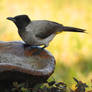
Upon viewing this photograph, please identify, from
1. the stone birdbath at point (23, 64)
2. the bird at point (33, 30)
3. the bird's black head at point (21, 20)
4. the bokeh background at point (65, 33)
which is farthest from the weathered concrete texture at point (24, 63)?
the bokeh background at point (65, 33)

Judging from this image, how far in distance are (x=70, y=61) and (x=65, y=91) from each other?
336cm

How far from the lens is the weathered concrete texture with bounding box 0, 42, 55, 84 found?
12.2 ft

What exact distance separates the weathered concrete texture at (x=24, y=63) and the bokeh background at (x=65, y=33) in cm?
186

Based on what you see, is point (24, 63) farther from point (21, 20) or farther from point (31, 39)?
point (21, 20)

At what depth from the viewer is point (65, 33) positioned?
322 inches

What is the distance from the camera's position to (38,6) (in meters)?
9.18

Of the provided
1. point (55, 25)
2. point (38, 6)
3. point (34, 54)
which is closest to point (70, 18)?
point (38, 6)

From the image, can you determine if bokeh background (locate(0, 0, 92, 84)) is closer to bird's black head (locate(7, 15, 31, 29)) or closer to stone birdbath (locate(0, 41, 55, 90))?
bird's black head (locate(7, 15, 31, 29))

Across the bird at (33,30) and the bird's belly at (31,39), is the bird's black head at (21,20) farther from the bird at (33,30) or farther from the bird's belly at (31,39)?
the bird's belly at (31,39)

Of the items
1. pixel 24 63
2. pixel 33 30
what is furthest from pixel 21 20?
pixel 24 63

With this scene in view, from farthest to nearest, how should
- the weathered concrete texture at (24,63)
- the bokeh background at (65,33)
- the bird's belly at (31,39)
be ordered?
the bokeh background at (65,33), the bird's belly at (31,39), the weathered concrete texture at (24,63)

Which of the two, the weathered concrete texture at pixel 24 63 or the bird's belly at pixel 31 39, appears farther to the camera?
the bird's belly at pixel 31 39

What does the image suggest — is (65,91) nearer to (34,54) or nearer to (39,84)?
(39,84)

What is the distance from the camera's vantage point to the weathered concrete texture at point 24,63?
12.2ft
